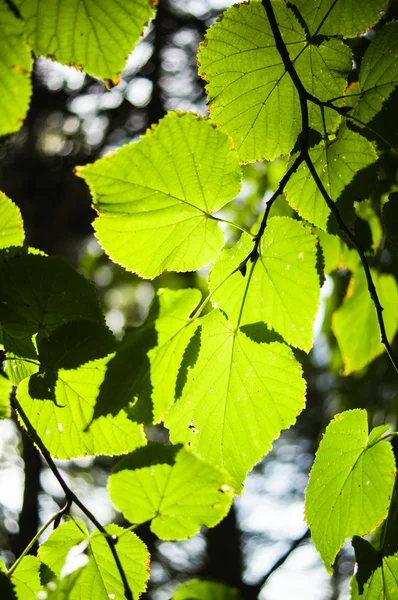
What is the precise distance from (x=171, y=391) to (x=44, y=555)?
0.78 feet

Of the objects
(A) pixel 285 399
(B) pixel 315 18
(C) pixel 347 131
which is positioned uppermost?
(B) pixel 315 18

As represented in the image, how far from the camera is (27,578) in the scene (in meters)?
0.59

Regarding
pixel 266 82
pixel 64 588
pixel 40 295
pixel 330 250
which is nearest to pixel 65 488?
pixel 64 588

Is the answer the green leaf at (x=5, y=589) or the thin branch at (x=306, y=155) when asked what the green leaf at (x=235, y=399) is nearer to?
the thin branch at (x=306, y=155)

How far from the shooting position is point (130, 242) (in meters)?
0.60

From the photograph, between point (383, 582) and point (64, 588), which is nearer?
point (64, 588)

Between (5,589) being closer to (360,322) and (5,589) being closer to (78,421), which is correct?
(78,421)

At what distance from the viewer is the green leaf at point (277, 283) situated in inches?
25.8

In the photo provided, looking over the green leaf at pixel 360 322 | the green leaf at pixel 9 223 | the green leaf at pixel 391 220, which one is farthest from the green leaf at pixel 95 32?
the green leaf at pixel 360 322

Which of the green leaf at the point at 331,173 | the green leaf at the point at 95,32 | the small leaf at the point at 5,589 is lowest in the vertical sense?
the small leaf at the point at 5,589

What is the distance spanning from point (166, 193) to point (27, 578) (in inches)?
17.9

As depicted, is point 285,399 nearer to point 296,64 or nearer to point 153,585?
point 296,64

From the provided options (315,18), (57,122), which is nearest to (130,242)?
(315,18)

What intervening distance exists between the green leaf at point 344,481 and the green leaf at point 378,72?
42 centimetres
